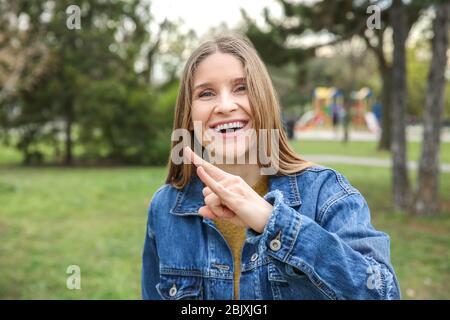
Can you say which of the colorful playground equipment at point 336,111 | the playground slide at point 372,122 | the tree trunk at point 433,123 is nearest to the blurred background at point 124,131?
the tree trunk at point 433,123

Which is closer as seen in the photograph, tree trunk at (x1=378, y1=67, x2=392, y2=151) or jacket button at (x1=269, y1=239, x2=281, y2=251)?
jacket button at (x1=269, y1=239, x2=281, y2=251)

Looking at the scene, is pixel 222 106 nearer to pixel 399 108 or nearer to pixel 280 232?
pixel 280 232

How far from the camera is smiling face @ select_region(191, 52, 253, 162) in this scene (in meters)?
1.37

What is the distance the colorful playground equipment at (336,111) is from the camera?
37906 millimetres

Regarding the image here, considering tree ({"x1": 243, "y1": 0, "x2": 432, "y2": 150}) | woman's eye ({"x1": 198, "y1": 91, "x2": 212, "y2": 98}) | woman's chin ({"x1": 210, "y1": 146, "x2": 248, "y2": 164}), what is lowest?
woman's chin ({"x1": 210, "y1": 146, "x2": 248, "y2": 164})

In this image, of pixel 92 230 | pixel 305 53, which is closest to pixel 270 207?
pixel 92 230

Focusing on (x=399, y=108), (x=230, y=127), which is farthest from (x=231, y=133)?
A: (x=399, y=108)

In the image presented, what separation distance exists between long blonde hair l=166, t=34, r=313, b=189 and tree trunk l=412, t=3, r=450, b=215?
6.49 meters

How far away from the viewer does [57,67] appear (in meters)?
14.6

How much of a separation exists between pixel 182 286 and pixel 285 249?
0.40 m

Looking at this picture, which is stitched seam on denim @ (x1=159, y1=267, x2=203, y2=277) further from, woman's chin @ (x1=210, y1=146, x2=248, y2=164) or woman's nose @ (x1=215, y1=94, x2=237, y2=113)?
woman's nose @ (x1=215, y1=94, x2=237, y2=113)

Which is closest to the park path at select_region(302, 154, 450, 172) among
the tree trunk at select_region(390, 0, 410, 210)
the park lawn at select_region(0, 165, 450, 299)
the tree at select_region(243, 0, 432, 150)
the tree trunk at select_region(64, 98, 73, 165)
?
the park lawn at select_region(0, 165, 450, 299)

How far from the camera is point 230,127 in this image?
137cm
